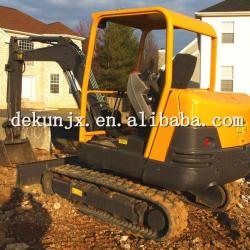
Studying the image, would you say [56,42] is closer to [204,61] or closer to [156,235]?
[156,235]

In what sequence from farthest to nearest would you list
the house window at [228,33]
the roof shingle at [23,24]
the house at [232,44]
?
the roof shingle at [23,24] → the house window at [228,33] → the house at [232,44]

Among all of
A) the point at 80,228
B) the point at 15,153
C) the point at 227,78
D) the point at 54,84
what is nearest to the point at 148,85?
the point at 80,228

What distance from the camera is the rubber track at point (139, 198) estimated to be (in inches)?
196

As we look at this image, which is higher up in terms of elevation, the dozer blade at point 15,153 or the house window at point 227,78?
the house window at point 227,78

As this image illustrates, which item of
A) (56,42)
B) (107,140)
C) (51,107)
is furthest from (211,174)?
(51,107)

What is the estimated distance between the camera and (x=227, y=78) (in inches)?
953

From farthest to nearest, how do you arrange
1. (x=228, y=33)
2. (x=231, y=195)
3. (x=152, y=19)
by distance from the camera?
(x=228, y=33)
(x=231, y=195)
(x=152, y=19)

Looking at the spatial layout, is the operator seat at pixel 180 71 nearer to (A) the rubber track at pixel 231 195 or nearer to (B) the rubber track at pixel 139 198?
(B) the rubber track at pixel 139 198

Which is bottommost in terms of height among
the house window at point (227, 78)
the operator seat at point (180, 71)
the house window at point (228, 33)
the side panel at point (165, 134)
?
the side panel at point (165, 134)

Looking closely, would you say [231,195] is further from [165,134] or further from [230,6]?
[230,6]

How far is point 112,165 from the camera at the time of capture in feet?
18.4

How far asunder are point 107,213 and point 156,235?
973 mm

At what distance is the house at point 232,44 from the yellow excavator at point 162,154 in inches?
721

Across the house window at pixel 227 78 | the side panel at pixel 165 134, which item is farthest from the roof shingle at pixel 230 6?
the side panel at pixel 165 134
